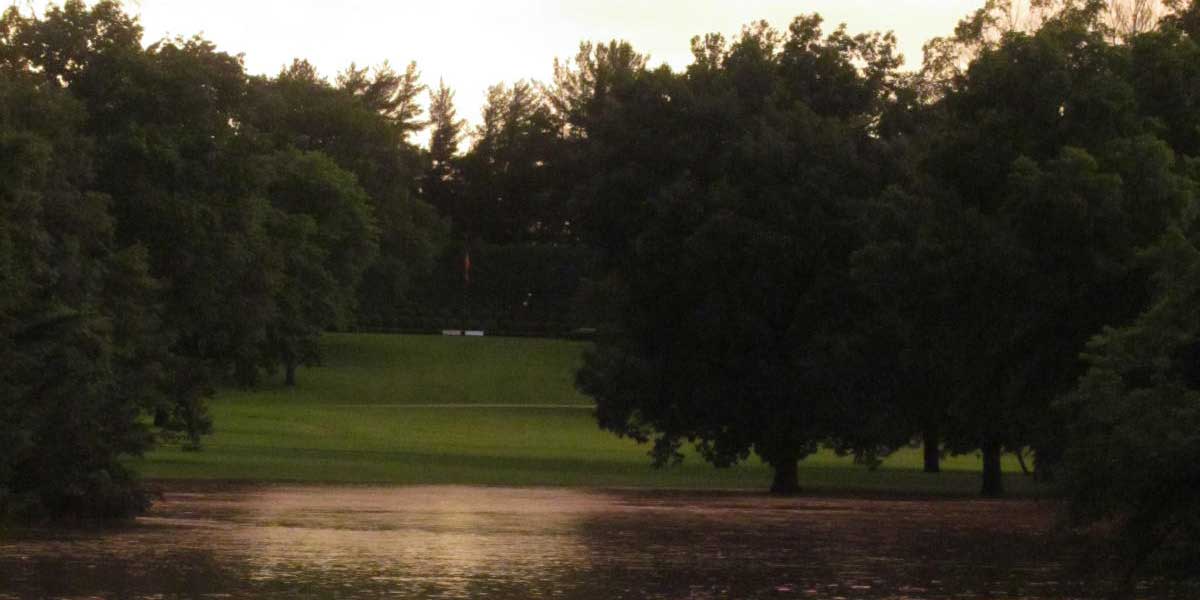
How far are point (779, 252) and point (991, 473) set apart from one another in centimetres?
780

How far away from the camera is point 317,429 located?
64688mm

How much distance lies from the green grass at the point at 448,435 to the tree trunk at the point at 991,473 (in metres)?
1.00

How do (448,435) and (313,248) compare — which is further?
(313,248)

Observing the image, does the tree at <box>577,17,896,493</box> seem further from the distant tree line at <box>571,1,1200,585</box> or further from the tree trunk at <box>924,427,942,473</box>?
the tree trunk at <box>924,427,942,473</box>

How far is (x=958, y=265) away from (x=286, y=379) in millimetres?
59272

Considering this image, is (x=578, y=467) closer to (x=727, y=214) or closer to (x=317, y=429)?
(x=727, y=214)

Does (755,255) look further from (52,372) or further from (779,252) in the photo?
(52,372)

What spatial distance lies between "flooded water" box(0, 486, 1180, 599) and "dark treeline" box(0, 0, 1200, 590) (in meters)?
2.09

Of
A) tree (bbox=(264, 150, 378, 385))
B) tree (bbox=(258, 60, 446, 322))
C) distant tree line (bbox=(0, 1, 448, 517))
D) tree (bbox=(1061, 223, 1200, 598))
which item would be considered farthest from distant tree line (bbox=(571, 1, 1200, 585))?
tree (bbox=(258, 60, 446, 322))

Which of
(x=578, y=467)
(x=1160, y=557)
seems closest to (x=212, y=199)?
(x=578, y=467)

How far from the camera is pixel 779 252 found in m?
Result: 43.0

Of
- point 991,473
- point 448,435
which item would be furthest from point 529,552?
point 448,435

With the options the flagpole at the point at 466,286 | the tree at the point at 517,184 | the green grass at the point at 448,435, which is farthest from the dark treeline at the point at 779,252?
the tree at the point at 517,184

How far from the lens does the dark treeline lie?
27.6m
